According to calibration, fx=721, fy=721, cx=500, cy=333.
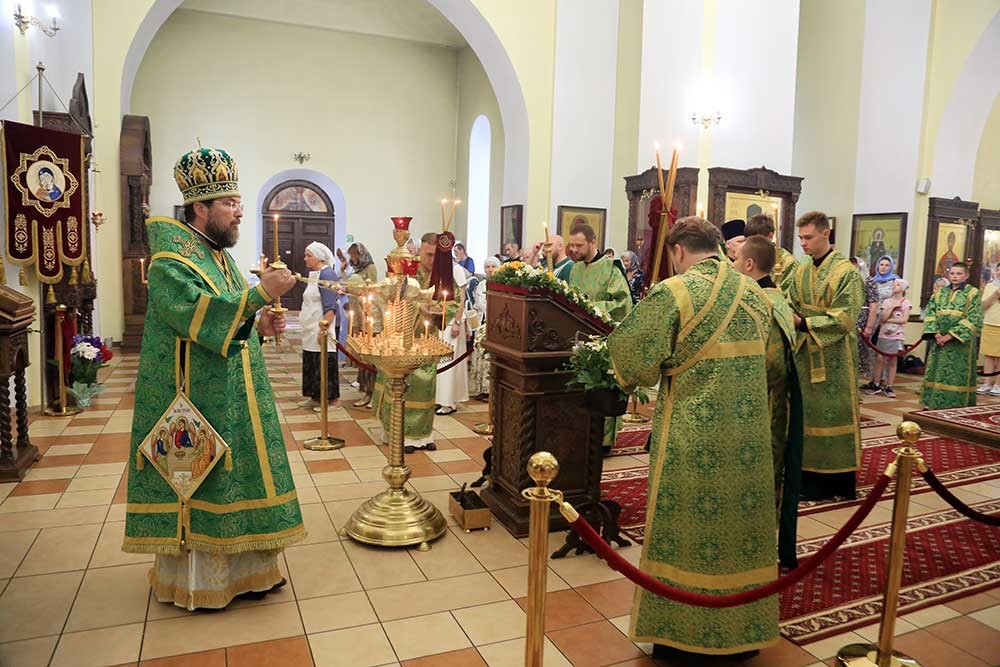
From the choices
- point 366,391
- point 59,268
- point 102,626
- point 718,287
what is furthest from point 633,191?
point 102,626

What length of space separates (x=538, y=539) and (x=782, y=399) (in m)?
2.11

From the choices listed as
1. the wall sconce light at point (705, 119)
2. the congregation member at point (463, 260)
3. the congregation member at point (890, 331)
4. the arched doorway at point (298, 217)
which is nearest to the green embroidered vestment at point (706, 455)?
the congregation member at point (463, 260)

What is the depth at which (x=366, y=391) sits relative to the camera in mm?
8289

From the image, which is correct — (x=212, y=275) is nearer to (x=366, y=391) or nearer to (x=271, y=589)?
(x=271, y=589)

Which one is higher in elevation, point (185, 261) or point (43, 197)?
point (43, 197)

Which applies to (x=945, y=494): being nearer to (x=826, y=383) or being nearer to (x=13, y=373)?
(x=826, y=383)

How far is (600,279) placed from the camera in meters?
5.84

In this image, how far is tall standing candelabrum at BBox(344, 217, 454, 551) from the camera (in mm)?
4004

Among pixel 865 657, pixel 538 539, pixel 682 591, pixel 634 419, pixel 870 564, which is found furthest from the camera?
pixel 634 419

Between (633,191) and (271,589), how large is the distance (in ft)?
33.7

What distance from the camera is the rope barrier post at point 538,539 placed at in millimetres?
2174

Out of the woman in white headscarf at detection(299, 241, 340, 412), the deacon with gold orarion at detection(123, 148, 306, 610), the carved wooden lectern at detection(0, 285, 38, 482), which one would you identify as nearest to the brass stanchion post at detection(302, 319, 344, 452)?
the woman in white headscarf at detection(299, 241, 340, 412)

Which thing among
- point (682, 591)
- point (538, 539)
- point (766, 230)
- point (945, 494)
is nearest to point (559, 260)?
point (766, 230)

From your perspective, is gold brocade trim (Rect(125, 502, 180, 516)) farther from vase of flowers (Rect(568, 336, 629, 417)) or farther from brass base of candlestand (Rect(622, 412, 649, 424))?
brass base of candlestand (Rect(622, 412, 649, 424))
